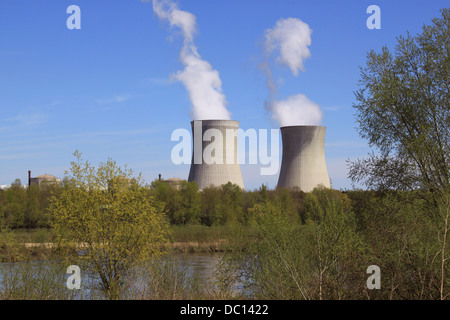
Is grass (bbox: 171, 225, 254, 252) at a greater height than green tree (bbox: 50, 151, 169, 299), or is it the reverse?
green tree (bbox: 50, 151, 169, 299)

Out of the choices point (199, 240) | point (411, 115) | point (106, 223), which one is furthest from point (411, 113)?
point (199, 240)

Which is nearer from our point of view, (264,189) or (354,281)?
(354,281)

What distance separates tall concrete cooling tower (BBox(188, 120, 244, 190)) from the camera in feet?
84.0

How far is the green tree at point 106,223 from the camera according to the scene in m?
9.45

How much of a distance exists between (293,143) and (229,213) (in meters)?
5.82

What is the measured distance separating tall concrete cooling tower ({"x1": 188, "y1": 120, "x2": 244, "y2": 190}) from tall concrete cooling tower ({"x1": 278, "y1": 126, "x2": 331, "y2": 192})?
9.03 ft

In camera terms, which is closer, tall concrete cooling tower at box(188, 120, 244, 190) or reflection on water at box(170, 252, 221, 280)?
reflection on water at box(170, 252, 221, 280)

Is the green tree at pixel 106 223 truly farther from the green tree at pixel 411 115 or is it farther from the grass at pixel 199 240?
the grass at pixel 199 240

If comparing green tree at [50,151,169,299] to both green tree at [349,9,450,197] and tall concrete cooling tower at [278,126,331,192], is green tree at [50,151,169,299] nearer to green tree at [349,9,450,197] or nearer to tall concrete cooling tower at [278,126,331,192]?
green tree at [349,9,450,197]

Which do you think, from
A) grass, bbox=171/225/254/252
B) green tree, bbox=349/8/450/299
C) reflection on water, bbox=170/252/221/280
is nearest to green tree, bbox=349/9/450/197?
green tree, bbox=349/8/450/299

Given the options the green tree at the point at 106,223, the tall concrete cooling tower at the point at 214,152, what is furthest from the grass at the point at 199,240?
the green tree at the point at 106,223

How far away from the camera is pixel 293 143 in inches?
1053
